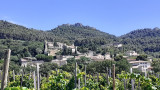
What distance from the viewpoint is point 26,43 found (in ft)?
229

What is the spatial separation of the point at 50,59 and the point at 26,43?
1660cm

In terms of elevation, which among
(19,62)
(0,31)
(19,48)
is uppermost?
(0,31)

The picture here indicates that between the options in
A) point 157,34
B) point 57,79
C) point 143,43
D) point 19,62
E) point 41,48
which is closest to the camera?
point 57,79

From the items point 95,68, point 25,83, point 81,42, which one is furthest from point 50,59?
point 25,83

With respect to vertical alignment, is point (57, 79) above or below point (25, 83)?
above

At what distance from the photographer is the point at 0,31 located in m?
72.0

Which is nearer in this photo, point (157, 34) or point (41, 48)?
point (41, 48)

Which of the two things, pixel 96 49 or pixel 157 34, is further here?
pixel 157 34

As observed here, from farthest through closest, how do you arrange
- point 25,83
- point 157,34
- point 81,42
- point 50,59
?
point 157,34 → point 81,42 → point 50,59 → point 25,83

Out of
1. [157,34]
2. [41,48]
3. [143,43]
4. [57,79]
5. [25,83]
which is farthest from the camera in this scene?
[157,34]

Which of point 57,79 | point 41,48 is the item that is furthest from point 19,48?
point 57,79

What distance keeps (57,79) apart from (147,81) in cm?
339

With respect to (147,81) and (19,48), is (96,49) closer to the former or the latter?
(19,48)

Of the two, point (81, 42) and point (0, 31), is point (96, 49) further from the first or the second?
point (0, 31)
